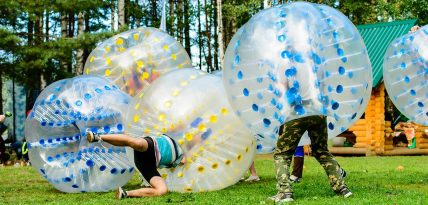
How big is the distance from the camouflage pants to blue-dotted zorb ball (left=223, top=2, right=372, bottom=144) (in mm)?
133

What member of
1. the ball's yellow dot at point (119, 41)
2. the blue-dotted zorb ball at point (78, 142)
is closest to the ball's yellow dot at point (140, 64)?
the ball's yellow dot at point (119, 41)

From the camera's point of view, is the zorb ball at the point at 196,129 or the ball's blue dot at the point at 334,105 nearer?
the ball's blue dot at the point at 334,105

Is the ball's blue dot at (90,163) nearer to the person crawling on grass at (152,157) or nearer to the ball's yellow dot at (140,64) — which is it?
the person crawling on grass at (152,157)

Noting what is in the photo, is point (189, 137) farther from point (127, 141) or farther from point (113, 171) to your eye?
point (113, 171)

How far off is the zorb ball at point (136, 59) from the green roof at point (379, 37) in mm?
10781

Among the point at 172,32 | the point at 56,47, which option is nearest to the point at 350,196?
the point at 56,47

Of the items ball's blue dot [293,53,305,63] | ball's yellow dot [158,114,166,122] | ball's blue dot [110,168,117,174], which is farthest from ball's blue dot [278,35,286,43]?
ball's blue dot [110,168,117,174]

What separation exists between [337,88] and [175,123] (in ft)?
6.97

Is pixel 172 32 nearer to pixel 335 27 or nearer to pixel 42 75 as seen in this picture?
pixel 42 75

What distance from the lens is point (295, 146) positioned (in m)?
6.97

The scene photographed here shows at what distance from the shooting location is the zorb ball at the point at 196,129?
7.77 m

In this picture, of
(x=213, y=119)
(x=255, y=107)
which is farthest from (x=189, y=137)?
(x=255, y=107)

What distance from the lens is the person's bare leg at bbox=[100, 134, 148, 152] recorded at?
286 inches

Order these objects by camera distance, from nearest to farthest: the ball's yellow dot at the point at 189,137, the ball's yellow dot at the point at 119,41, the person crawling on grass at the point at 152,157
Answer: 1. the person crawling on grass at the point at 152,157
2. the ball's yellow dot at the point at 189,137
3. the ball's yellow dot at the point at 119,41
